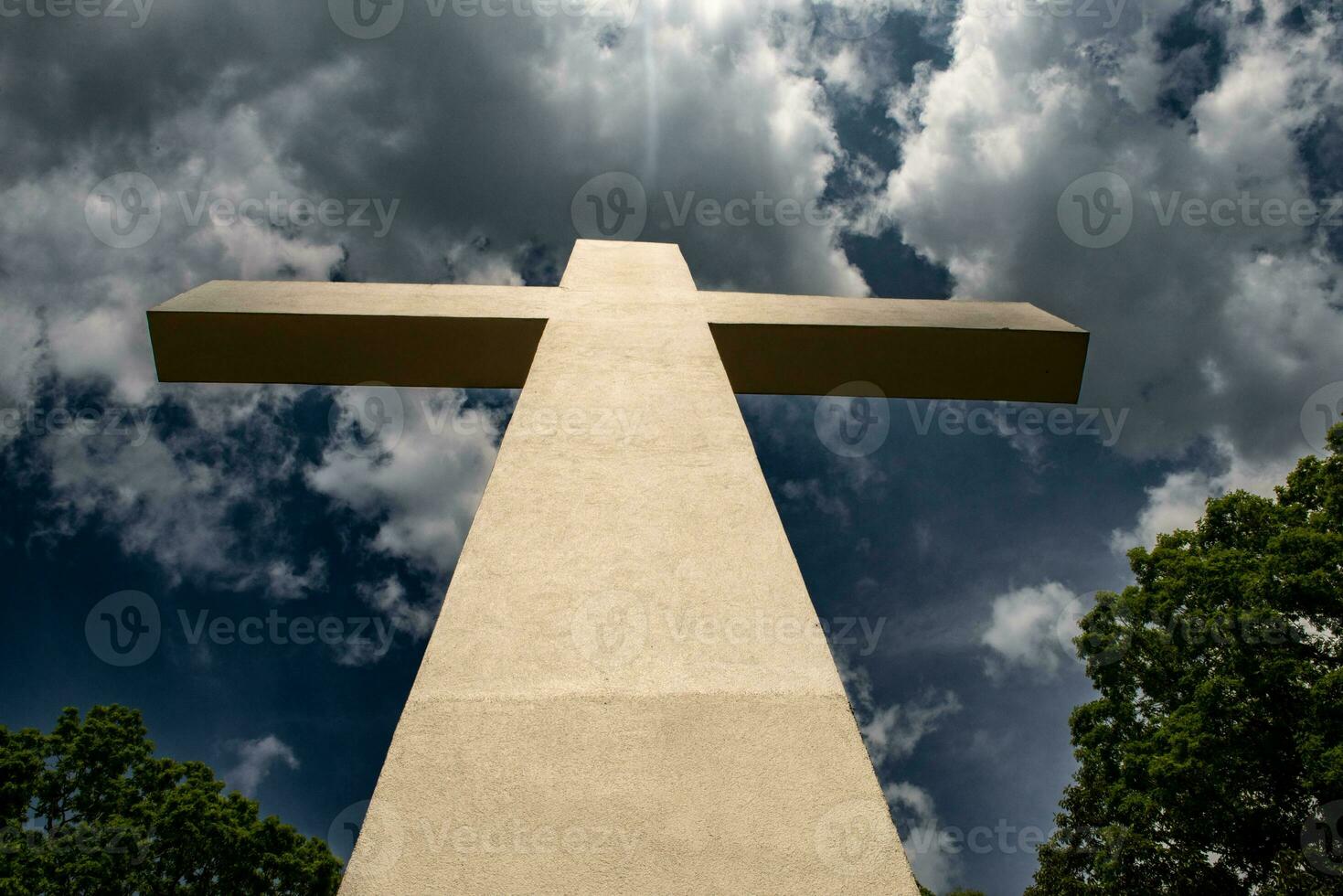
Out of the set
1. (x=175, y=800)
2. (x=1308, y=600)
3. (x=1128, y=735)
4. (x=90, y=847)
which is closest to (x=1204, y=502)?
(x=1308, y=600)

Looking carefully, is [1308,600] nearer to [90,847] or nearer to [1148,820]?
[1148,820]

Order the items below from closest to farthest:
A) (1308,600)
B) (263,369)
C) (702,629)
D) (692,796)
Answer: (692,796) < (702,629) < (263,369) < (1308,600)

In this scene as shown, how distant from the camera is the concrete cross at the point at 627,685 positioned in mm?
1265

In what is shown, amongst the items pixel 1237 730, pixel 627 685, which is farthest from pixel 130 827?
pixel 1237 730

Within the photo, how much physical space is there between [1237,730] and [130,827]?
20.6 metres

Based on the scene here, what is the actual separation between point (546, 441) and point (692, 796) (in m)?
1.16

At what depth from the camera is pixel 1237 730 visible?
12.2m

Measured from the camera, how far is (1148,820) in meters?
12.6

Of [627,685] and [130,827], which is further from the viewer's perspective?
[130,827]

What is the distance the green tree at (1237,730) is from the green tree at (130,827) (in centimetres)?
1551

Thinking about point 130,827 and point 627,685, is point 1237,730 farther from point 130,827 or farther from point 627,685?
point 130,827

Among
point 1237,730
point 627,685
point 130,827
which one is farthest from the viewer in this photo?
point 130,827

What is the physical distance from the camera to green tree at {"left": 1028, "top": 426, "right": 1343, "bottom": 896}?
11359mm

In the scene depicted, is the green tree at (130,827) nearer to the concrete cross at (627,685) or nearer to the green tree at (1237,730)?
the green tree at (1237,730)
